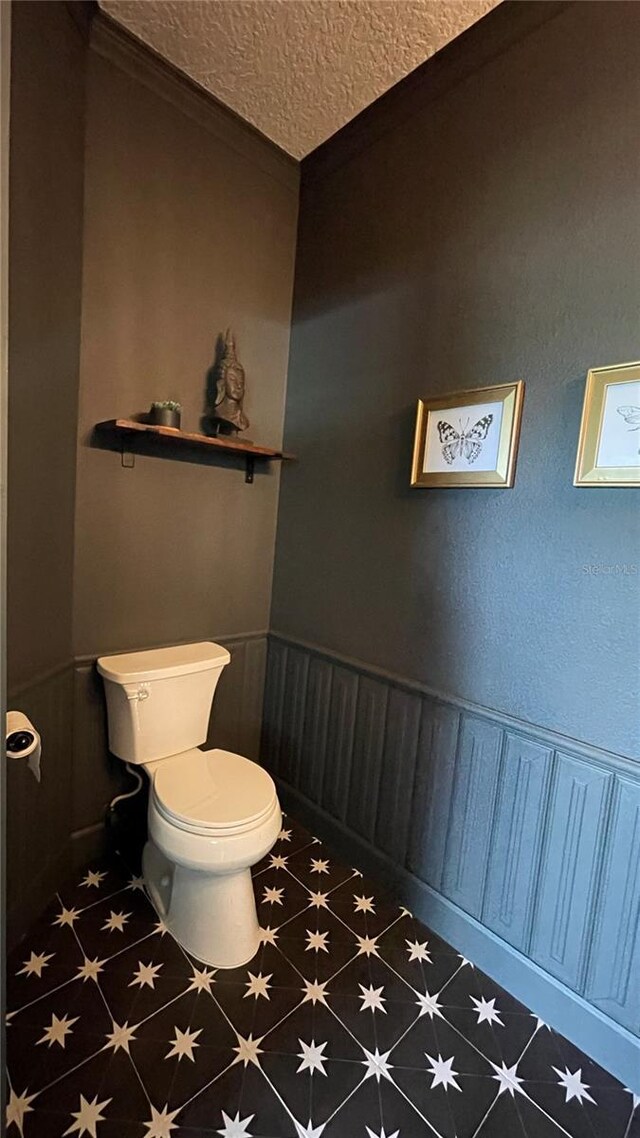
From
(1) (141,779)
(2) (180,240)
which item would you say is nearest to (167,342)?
(2) (180,240)

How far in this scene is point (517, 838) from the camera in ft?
4.54

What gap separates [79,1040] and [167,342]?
6.56 ft

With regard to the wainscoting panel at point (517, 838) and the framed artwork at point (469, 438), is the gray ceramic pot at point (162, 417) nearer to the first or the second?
the framed artwork at point (469, 438)

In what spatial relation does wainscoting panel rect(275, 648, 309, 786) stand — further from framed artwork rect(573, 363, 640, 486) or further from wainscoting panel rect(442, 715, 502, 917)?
framed artwork rect(573, 363, 640, 486)

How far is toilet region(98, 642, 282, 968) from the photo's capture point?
4.50 ft

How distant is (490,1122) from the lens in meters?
1.09

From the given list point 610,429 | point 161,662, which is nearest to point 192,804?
point 161,662

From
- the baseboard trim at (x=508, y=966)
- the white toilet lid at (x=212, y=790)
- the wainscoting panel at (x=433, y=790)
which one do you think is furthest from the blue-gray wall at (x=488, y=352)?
the baseboard trim at (x=508, y=966)

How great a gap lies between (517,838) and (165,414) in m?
1.65

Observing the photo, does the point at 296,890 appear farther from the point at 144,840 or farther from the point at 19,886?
the point at 19,886

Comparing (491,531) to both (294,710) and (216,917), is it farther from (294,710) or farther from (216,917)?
(216,917)

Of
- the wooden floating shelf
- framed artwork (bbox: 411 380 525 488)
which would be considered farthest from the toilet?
framed artwork (bbox: 411 380 525 488)

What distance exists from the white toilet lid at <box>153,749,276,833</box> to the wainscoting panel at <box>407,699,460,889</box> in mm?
492

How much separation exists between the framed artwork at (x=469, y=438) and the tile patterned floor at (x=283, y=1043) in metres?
1.45
